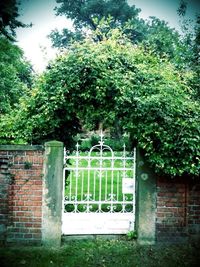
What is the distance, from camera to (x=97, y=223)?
20.2 ft

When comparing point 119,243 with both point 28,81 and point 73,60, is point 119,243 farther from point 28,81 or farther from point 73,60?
point 28,81

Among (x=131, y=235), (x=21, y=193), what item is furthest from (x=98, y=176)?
(x=21, y=193)

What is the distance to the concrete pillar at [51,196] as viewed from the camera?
550 cm

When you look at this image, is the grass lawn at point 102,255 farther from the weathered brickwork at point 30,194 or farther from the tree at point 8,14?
the tree at point 8,14

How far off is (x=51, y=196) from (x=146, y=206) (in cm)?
181

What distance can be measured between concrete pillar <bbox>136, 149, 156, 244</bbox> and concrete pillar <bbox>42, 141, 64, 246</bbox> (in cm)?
152

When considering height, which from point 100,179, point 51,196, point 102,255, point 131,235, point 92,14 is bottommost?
point 102,255

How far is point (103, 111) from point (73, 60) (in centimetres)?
118

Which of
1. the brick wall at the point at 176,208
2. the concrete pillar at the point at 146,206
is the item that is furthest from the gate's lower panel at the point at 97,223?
the brick wall at the point at 176,208

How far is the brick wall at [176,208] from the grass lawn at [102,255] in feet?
0.78

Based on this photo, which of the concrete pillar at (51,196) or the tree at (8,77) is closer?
the concrete pillar at (51,196)

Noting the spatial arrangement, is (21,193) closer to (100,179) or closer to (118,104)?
(100,179)

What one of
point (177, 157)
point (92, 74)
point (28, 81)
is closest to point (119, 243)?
point (177, 157)

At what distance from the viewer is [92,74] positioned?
5.80 meters
